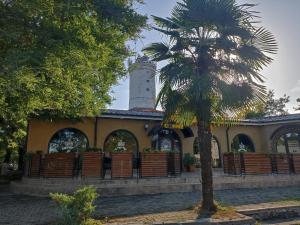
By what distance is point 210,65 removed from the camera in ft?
26.4

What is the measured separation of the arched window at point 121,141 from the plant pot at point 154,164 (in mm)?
5339

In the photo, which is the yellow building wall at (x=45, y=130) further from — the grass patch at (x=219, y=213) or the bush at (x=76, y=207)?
the grass patch at (x=219, y=213)

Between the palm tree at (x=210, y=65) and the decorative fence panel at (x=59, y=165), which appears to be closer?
the palm tree at (x=210, y=65)

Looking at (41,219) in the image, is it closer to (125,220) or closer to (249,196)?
(125,220)

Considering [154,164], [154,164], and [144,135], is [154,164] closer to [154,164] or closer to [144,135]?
[154,164]

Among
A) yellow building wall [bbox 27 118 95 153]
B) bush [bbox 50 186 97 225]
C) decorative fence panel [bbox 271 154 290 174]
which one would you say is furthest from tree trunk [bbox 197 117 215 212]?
yellow building wall [bbox 27 118 95 153]

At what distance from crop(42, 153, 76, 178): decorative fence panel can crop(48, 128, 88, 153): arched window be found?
4.19 meters

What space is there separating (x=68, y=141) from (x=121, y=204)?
27.2 ft

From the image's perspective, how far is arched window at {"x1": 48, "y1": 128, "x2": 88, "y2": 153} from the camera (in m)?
15.8

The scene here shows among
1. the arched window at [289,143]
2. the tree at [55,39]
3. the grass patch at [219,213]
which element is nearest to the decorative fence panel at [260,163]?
the grass patch at [219,213]

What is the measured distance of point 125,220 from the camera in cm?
659

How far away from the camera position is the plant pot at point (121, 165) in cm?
1095

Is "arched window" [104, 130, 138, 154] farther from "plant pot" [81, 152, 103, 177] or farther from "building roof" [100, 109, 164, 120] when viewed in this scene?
"plant pot" [81, 152, 103, 177]

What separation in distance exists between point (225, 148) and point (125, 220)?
1388 centimetres
